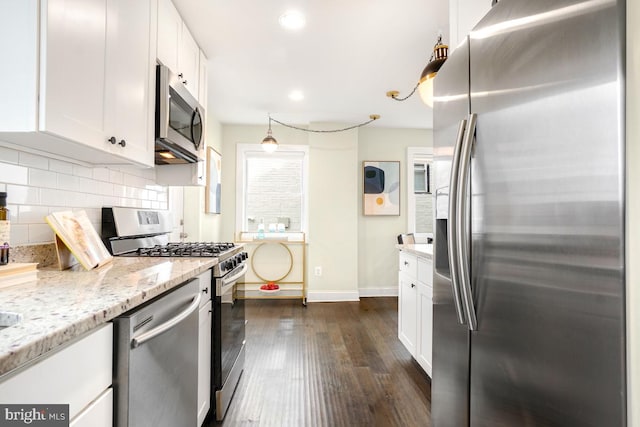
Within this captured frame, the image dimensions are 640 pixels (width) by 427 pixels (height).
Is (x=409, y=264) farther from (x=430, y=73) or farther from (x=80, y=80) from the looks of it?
(x=80, y=80)

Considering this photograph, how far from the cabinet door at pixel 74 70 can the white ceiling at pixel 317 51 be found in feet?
3.03

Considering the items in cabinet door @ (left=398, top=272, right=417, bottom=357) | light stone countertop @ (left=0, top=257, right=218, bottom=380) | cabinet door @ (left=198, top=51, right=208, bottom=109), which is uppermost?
cabinet door @ (left=198, top=51, right=208, bottom=109)

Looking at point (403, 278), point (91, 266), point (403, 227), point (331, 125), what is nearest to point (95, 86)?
point (91, 266)

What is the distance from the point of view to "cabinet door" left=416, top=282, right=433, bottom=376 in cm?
200

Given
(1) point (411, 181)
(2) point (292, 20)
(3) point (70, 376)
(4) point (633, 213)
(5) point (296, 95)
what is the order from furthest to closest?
1. (1) point (411, 181)
2. (5) point (296, 95)
3. (2) point (292, 20)
4. (3) point (70, 376)
5. (4) point (633, 213)

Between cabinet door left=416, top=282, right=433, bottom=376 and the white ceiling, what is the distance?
1705 mm

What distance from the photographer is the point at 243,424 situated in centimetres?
169

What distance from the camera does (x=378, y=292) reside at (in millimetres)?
4605

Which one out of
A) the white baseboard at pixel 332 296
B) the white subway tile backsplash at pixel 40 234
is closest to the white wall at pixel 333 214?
the white baseboard at pixel 332 296

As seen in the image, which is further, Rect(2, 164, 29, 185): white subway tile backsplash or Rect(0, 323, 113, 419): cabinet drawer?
Rect(2, 164, 29, 185): white subway tile backsplash

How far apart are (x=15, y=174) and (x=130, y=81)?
Result: 1.93ft

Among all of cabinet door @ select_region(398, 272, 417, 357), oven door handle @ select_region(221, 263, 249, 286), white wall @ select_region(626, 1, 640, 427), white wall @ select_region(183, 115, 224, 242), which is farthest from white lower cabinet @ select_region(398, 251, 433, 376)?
white wall @ select_region(183, 115, 224, 242)

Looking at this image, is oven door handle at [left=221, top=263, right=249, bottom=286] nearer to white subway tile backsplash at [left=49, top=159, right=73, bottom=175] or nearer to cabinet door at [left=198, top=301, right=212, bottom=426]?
cabinet door at [left=198, top=301, right=212, bottom=426]
